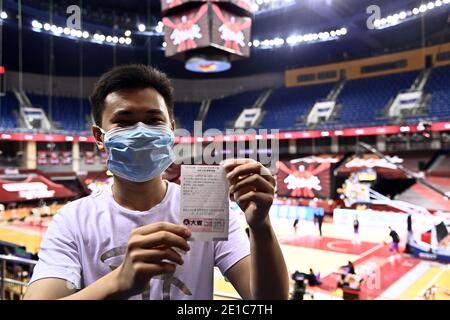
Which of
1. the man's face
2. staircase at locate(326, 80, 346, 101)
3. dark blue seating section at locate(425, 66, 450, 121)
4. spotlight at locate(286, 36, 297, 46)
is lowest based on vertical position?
the man's face

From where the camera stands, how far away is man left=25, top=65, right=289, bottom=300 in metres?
1.07

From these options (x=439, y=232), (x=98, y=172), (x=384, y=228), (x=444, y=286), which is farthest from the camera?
(x=98, y=172)

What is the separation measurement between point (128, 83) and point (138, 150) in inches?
9.8

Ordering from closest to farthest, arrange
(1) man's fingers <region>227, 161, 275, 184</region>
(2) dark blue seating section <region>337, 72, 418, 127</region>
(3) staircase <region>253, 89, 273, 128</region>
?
(1) man's fingers <region>227, 161, 275, 184</region> < (2) dark blue seating section <region>337, 72, 418, 127</region> < (3) staircase <region>253, 89, 273, 128</region>

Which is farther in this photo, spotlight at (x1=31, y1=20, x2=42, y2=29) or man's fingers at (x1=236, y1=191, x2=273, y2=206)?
spotlight at (x1=31, y1=20, x2=42, y2=29)

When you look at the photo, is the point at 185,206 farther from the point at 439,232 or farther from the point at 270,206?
the point at 439,232

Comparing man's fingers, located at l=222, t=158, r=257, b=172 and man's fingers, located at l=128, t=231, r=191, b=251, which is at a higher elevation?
man's fingers, located at l=222, t=158, r=257, b=172

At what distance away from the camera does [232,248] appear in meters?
1.27

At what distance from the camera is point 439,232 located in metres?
8.10

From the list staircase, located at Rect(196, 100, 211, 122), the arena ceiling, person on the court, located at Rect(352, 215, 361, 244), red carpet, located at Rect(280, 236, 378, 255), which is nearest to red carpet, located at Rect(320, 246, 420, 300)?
red carpet, located at Rect(280, 236, 378, 255)

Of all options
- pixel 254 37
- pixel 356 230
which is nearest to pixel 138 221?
pixel 356 230

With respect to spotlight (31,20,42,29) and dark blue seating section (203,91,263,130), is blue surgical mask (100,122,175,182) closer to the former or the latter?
spotlight (31,20,42,29)
